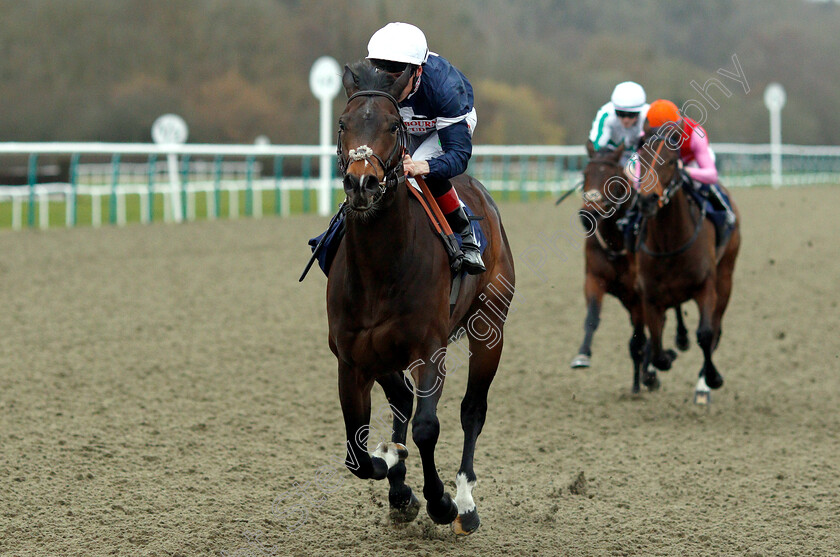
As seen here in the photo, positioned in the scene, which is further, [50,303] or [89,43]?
[89,43]

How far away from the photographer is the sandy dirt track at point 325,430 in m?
3.85

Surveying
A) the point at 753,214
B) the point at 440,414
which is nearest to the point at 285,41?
the point at 753,214

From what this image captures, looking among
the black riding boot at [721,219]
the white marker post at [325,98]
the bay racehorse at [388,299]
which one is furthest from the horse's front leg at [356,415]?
the white marker post at [325,98]

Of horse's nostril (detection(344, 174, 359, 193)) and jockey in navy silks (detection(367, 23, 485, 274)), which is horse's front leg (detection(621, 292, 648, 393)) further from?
horse's nostril (detection(344, 174, 359, 193))

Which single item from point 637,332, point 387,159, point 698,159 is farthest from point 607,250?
point 387,159

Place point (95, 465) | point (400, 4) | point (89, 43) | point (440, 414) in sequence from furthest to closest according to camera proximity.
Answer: point (400, 4) → point (89, 43) → point (440, 414) → point (95, 465)

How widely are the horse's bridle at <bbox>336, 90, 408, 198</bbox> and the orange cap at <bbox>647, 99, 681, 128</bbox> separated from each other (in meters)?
3.15

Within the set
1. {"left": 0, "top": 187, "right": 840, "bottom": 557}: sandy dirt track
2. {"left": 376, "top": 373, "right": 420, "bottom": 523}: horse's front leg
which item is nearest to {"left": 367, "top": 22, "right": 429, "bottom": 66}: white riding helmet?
{"left": 376, "top": 373, "right": 420, "bottom": 523}: horse's front leg

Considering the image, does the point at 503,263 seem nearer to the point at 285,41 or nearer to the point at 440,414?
the point at 440,414

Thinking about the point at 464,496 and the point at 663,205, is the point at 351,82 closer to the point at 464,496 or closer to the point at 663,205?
the point at 464,496

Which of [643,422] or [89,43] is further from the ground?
[89,43]

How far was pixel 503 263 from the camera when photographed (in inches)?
178

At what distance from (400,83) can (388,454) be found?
1459mm

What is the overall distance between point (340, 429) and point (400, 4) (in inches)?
1400
